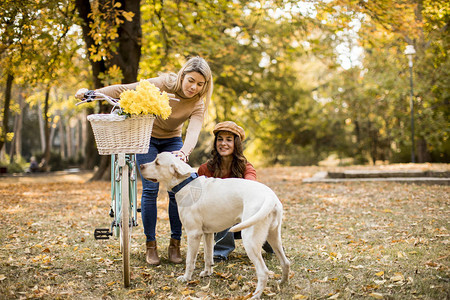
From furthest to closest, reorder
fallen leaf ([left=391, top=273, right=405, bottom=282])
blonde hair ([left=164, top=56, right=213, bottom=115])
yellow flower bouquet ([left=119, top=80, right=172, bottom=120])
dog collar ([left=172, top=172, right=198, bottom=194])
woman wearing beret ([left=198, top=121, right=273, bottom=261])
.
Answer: woman wearing beret ([left=198, top=121, right=273, bottom=261]), blonde hair ([left=164, top=56, right=213, bottom=115]), dog collar ([left=172, top=172, right=198, bottom=194]), fallen leaf ([left=391, top=273, right=405, bottom=282]), yellow flower bouquet ([left=119, top=80, right=172, bottom=120])

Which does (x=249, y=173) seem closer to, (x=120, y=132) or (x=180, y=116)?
(x=180, y=116)

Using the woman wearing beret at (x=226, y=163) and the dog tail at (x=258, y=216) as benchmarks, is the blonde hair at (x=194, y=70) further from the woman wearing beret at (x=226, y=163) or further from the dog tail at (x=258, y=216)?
the dog tail at (x=258, y=216)

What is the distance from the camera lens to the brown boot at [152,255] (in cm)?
398

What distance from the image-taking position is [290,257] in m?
4.22

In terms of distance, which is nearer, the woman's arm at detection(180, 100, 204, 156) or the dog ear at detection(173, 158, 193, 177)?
the dog ear at detection(173, 158, 193, 177)

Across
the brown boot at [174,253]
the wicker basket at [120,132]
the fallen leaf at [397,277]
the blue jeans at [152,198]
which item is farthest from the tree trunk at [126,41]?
the fallen leaf at [397,277]

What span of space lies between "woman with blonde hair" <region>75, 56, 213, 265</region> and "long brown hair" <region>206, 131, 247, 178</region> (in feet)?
1.48

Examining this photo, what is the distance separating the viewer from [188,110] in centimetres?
401

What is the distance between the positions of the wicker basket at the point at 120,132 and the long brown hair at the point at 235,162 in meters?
1.25

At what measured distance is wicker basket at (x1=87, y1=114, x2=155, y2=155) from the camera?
123 inches

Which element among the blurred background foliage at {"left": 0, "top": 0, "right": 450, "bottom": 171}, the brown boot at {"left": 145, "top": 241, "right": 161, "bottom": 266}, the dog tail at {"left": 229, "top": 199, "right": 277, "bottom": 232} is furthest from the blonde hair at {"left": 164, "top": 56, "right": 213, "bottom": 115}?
the blurred background foliage at {"left": 0, "top": 0, "right": 450, "bottom": 171}

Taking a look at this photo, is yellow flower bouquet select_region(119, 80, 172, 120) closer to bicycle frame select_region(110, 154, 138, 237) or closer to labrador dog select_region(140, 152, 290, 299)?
labrador dog select_region(140, 152, 290, 299)

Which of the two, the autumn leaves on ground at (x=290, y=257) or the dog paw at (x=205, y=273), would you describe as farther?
the dog paw at (x=205, y=273)

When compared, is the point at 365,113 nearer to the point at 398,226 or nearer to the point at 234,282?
the point at 398,226
